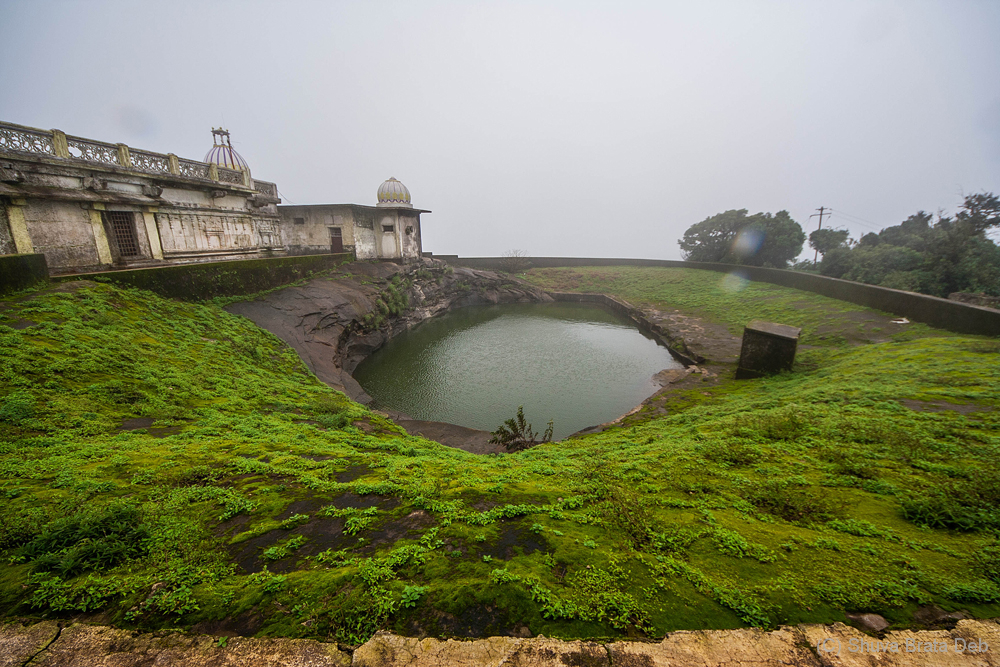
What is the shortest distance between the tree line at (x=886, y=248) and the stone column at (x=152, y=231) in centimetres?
3836

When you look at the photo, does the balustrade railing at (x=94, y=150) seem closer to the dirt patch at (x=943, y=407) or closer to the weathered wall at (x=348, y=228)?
the weathered wall at (x=348, y=228)

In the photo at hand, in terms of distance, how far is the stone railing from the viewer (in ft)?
39.1

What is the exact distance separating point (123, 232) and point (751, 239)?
47.6 meters

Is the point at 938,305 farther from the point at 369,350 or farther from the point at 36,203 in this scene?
the point at 36,203

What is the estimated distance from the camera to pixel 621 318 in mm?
31406

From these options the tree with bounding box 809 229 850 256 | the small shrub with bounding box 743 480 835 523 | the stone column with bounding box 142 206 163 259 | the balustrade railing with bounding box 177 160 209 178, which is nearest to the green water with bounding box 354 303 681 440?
the small shrub with bounding box 743 480 835 523

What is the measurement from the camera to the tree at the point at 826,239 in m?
38.0

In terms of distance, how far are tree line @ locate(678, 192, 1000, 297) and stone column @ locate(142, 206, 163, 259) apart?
126ft

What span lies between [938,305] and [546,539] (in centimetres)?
1991

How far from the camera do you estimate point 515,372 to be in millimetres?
17391

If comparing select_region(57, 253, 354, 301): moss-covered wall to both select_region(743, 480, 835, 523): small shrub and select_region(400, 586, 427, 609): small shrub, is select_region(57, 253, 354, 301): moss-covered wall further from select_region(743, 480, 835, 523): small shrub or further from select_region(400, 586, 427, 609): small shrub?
select_region(743, 480, 835, 523): small shrub

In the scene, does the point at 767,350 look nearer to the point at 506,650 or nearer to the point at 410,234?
the point at 506,650

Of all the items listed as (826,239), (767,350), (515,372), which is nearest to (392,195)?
(515,372)

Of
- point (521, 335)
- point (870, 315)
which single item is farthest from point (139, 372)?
point (870, 315)
